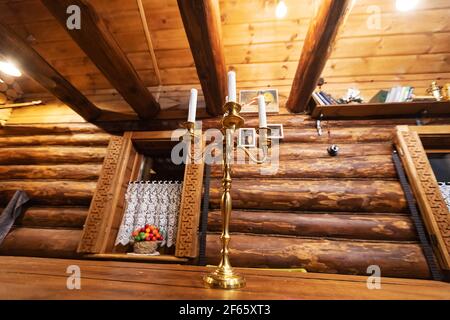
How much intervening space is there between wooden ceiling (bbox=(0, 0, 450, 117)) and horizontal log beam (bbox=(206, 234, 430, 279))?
86.8 inches

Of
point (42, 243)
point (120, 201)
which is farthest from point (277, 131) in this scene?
point (42, 243)

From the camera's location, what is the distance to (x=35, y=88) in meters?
3.88

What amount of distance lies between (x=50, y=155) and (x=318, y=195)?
4040mm

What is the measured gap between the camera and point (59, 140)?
3.44 metres

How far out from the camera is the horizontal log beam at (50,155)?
3.25 m

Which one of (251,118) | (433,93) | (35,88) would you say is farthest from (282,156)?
(35,88)

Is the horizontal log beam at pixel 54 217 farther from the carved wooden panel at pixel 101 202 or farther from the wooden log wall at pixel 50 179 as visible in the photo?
the carved wooden panel at pixel 101 202

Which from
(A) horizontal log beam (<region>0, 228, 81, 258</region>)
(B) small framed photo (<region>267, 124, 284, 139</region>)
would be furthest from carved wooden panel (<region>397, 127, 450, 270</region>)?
(A) horizontal log beam (<region>0, 228, 81, 258</region>)

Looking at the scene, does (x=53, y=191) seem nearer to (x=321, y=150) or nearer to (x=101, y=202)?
(x=101, y=202)

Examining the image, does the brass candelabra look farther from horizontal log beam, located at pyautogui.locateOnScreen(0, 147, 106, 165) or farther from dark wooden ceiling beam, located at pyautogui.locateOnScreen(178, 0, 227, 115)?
horizontal log beam, located at pyautogui.locateOnScreen(0, 147, 106, 165)

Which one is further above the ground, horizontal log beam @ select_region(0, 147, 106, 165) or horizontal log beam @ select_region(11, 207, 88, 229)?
horizontal log beam @ select_region(0, 147, 106, 165)

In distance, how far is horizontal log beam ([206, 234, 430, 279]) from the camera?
83.5 inches

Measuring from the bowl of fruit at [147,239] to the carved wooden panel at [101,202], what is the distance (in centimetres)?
43

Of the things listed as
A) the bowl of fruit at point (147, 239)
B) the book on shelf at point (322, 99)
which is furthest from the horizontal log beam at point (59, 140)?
the book on shelf at point (322, 99)
